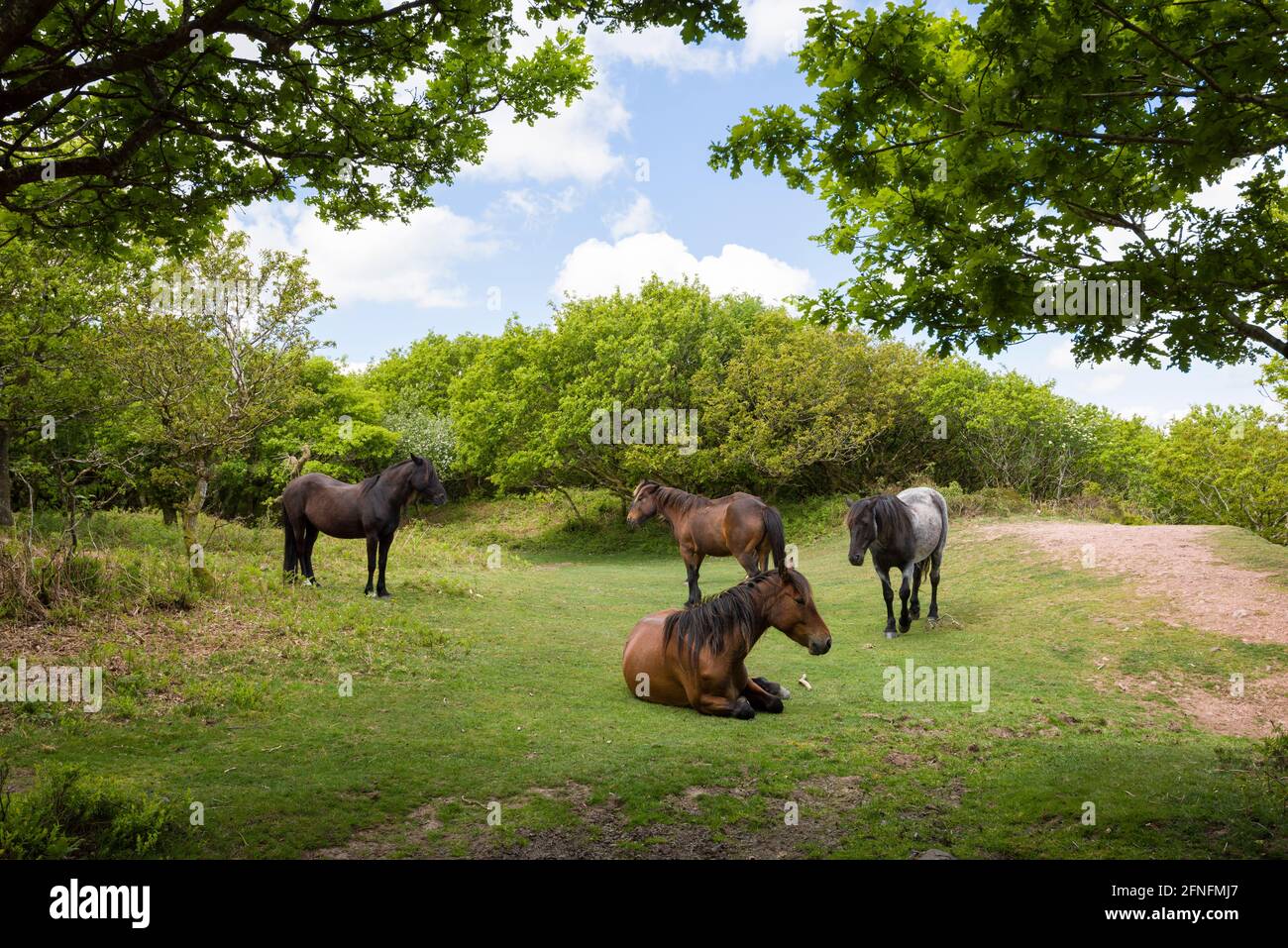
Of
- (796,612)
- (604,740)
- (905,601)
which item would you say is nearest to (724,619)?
(796,612)

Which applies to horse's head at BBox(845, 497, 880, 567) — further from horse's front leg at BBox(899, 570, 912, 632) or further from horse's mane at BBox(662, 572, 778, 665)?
horse's mane at BBox(662, 572, 778, 665)

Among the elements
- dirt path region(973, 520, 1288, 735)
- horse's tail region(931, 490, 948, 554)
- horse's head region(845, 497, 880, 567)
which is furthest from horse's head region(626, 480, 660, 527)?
dirt path region(973, 520, 1288, 735)

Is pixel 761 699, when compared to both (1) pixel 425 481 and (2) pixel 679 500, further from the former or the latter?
(1) pixel 425 481

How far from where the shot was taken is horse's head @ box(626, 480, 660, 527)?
12.8 meters

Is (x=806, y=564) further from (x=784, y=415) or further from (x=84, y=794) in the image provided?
(x=84, y=794)

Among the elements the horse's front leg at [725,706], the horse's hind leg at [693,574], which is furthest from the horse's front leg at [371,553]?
the horse's front leg at [725,706]

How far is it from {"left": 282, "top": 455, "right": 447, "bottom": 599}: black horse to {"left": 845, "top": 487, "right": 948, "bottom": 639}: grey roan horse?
6758 millimetres

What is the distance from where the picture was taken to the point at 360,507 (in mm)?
12344

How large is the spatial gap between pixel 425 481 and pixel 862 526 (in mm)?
7066
